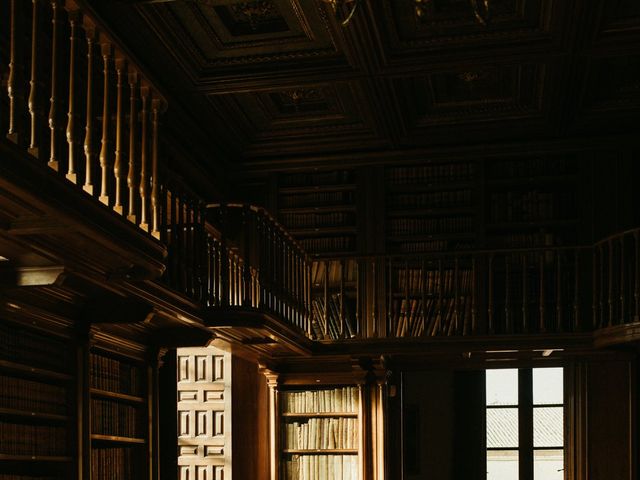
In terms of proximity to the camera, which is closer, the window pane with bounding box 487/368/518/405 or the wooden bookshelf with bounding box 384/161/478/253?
the wooden bookshelf with bounding box 384/161/478/253

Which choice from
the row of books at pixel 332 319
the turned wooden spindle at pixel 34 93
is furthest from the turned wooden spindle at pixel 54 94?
the row of books at pixel 332 319

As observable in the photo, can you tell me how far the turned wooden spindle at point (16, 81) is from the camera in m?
3.25

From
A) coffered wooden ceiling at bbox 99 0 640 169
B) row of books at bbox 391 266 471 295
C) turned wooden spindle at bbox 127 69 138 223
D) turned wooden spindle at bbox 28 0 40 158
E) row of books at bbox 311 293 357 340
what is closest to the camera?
turned wooden spindle at bbox 28 0 40 158

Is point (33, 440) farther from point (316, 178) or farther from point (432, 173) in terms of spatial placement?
point (432, 173)

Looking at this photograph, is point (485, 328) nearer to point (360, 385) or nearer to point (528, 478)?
point (360, 385)

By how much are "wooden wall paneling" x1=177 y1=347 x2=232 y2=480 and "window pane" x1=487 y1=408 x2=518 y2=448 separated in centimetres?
599

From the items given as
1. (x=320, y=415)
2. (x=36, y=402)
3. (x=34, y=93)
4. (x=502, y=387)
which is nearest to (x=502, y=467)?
(x=502, y=387)

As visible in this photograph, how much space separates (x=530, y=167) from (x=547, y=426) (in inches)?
188

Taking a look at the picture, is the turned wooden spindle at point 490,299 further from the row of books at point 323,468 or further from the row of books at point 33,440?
the row of books at point 33,440

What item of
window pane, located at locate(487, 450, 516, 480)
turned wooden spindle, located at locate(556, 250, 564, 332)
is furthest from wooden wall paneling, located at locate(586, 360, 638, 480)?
window pane, located at locate(487, 450, 516, 480)

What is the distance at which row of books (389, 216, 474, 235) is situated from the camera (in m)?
9.37

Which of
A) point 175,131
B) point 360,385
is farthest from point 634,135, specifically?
point 175,131

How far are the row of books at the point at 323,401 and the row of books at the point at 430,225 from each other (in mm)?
1615

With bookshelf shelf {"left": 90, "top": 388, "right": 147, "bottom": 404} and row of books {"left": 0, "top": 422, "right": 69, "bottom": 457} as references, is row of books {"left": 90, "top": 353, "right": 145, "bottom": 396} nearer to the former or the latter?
bookshelf shelf {"left": 90, "top": 388, "right": 147, "bottom": 404}
